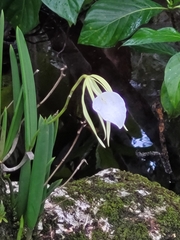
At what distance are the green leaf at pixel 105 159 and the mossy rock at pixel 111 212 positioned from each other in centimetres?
43

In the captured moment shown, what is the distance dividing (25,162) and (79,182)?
263mm

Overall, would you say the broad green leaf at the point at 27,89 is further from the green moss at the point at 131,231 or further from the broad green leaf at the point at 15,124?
the green moss at the point at 131,231

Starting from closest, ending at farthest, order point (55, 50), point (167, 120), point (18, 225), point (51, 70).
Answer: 1. point (18, 225)
2. point (167, 120)
3. point (51, 70)
4. point (55, 50)

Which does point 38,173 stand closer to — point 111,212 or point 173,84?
point 111,212

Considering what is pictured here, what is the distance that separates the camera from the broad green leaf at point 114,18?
3.51 feet

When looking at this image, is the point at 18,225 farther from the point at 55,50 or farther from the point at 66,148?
the point at 55,50

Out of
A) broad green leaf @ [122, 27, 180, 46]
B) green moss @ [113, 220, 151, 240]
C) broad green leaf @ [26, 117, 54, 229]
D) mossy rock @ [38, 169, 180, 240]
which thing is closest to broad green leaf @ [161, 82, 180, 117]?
broad green leaf @ [122, 27, 180, 46]

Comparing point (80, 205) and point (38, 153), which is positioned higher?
point (38, 153)

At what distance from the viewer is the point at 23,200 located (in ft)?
1.94

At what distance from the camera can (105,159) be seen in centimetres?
130

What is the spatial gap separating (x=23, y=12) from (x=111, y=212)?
65 centimetres

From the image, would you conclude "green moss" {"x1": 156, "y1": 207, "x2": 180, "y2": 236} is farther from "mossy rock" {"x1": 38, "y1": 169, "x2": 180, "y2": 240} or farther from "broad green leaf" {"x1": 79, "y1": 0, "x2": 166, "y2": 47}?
"broad green leaf" {"x1": 79, "y1": 0, "x2": 166, "y2": 47}

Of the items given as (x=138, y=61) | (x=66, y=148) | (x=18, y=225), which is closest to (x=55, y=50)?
(x=138, y=61)

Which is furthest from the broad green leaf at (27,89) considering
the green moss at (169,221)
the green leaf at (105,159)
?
the green leaf at (105,159)
